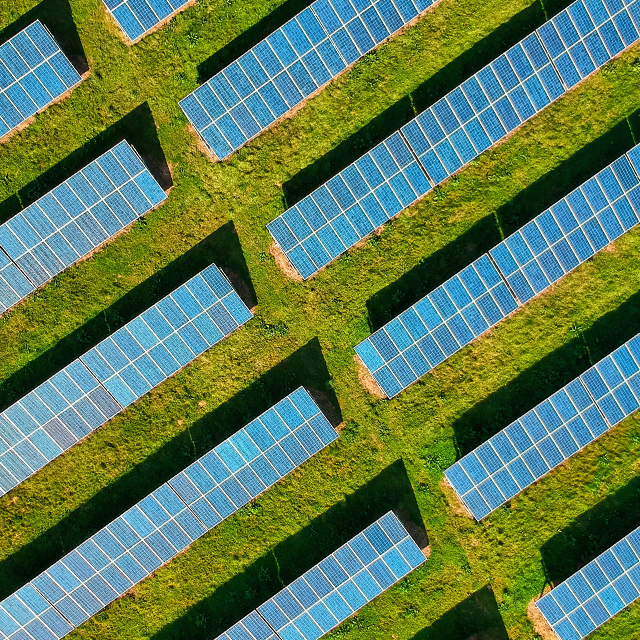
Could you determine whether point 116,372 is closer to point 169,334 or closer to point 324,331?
point 169,334

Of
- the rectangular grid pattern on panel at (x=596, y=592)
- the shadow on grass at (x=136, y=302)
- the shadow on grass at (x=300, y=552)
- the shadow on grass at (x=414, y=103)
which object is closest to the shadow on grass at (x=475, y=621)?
the rectangular grid pattern on panel at (x=596, y=592)

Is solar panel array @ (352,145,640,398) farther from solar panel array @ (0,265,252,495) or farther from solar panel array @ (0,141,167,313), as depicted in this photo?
solar panel array @ (0,141,167,313)

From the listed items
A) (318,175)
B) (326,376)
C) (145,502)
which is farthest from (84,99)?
(145,502)

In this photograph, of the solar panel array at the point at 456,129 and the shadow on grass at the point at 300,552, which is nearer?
the solar panel array at the point at 456,129

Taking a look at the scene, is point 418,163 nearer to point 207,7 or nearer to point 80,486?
point 207,7

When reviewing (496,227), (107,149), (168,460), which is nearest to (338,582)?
(168,460)

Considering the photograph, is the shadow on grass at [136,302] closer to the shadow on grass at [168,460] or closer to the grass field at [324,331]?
the grass field at [324,331]
